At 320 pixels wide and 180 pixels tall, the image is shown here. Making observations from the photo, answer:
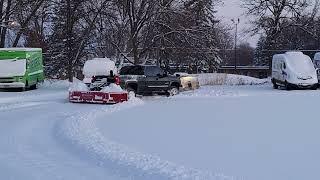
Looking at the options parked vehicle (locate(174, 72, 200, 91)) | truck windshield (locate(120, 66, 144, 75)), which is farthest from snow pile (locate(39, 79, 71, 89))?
truck windshield (locate(120, 66, 144, 75))

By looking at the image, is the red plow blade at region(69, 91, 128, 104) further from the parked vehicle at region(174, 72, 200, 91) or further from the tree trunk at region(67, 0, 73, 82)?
the tree trunk at region(67, 0, 73, 82)

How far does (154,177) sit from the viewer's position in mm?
8469

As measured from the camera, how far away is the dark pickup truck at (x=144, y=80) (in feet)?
85.1

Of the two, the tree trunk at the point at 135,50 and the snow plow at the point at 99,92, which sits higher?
the tree trunk at the point at 135,50

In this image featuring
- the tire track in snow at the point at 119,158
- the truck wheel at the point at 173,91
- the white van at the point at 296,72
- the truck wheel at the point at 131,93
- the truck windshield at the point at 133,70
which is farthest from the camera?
the white van at the point at 296,72

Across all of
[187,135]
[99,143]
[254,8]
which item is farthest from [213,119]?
[254,8]

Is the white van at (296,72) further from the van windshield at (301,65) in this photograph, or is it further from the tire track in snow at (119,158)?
the tire track in snow at (119,158)

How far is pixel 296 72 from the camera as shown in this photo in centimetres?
3228

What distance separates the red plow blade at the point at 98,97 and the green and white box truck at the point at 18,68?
25.9ft

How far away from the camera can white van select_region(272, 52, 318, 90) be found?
32156 millimetres

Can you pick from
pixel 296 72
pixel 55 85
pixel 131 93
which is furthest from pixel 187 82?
pixel 55 85

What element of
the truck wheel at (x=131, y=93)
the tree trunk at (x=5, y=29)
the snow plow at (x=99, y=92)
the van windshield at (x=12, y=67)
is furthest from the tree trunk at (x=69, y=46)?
the truck wheel at (x=131, y=93)

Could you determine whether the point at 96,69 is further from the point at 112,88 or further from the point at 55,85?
the point at 55,85

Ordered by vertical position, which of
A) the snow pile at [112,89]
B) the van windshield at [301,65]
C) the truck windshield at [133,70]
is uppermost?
the van windshield at [301,65]
